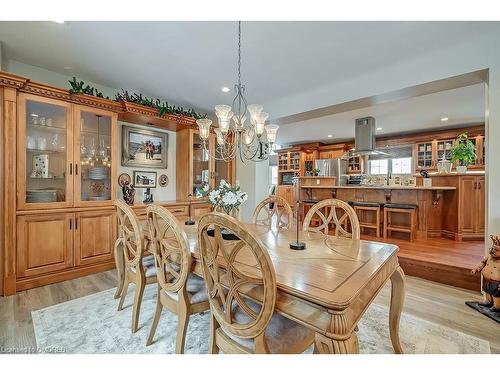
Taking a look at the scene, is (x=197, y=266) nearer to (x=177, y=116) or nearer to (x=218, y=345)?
(x=218, y=345)

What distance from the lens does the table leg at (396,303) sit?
4.99 ft

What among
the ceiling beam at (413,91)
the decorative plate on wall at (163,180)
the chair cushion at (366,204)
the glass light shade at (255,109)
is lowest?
the chair cushion at (366,204)

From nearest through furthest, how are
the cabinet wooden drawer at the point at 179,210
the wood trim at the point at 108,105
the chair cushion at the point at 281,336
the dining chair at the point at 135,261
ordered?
1. the chair cushion at the point at 281,336
2. the dining chair at the point at 135,261
3. the wood trim at the point at 108,105
4. the cabinet wooden drawer at the point at 179,210

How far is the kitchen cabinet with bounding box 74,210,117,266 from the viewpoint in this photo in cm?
279

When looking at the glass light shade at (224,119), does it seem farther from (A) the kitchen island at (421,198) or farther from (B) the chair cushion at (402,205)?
(A) the kitchen island at (421,198)

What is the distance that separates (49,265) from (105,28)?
249 cm

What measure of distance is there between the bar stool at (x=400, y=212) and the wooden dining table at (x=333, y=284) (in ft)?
9.66

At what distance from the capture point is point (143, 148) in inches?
147

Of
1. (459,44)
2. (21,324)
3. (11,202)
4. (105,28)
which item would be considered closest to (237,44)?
(105,28)

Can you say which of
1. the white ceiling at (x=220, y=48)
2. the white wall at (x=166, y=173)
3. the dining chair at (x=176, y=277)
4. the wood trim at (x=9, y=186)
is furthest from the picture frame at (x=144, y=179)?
the dining chair at (x=176, y=277)

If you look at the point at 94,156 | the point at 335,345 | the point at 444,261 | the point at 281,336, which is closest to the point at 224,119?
the point at 281,336

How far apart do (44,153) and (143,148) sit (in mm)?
1260

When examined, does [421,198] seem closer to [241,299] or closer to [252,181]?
[252,181]
